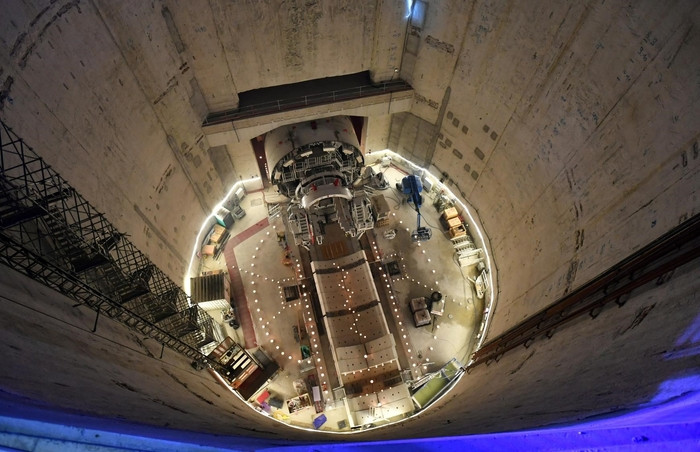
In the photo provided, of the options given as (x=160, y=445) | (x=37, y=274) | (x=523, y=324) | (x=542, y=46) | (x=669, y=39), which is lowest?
(x=160, y=445)

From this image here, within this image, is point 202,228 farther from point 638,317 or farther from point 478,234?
point 638,317

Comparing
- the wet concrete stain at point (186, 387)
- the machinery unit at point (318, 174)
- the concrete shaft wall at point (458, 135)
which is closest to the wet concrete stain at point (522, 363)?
the concrete shaft wall at point (458, 135)

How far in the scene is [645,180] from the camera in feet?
28.1

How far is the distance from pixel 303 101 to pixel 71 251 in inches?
396

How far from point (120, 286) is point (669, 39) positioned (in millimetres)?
13326

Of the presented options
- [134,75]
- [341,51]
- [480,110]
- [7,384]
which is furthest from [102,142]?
[480,110]

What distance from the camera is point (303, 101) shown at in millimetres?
15398

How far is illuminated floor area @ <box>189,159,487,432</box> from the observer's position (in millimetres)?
13406

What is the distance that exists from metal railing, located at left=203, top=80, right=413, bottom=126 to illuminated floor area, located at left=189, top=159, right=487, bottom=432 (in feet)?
13.9

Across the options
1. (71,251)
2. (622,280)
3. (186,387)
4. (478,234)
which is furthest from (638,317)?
(71,251)

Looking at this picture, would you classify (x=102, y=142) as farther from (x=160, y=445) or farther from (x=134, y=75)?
(x=160, y=445)

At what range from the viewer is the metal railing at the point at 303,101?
49.7ft

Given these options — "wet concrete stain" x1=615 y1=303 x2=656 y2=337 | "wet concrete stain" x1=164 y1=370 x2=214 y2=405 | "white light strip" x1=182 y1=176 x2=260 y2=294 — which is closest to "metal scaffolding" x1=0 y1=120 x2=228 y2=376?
"wet concrete stain" x1=164 y1=370 x2=214 y2=405

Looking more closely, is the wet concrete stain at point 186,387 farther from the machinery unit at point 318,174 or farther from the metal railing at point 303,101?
the metal railing at point 303,101
